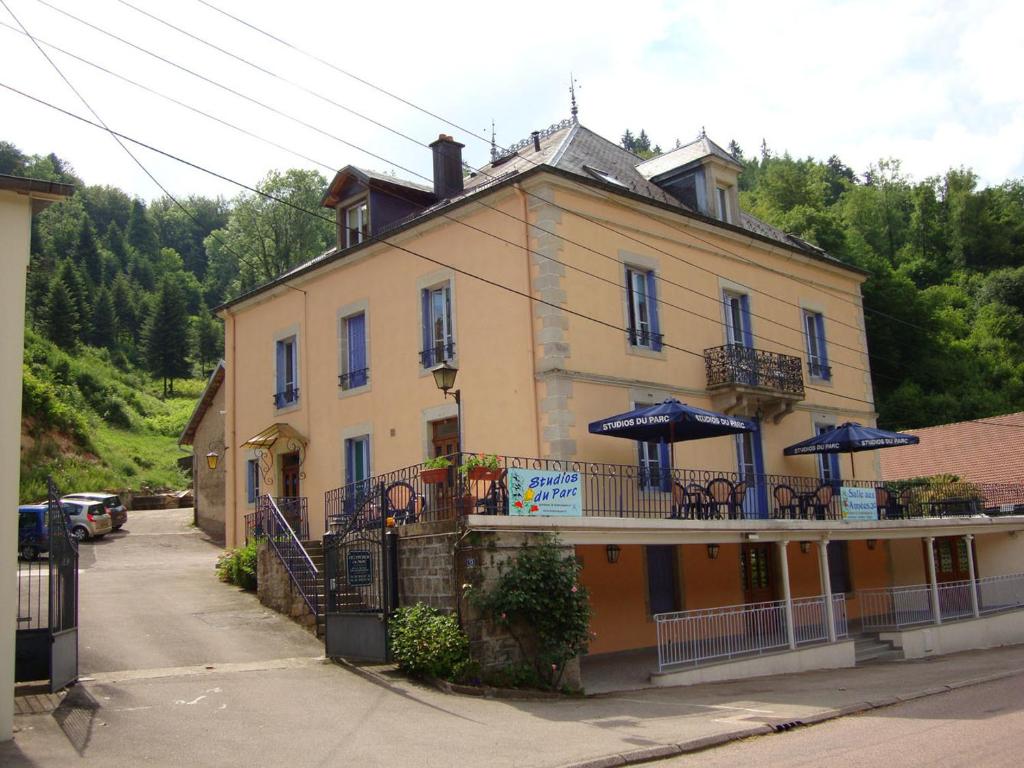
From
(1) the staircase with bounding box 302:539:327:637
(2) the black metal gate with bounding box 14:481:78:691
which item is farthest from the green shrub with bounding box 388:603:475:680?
(2) the black metal gate with bounding box 14:481:78:691

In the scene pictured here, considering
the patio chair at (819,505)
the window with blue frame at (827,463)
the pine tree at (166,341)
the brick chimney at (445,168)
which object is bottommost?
the patio chair at (819,505)

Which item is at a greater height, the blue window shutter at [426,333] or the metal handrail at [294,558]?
the blue window shutter at [426,333]

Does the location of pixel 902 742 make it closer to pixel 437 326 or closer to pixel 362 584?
pixel 362 584

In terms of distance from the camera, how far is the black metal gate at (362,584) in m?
13.1

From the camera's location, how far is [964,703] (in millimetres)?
12125

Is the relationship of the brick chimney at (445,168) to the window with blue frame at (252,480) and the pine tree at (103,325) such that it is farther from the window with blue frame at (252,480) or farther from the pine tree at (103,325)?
the pine tree at (103,325)

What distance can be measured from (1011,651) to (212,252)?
6897 cm

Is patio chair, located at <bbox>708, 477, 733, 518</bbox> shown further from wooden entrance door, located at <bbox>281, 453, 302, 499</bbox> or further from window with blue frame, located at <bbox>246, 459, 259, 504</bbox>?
window with blue frame, located at <bbox>246, 459, 259, 504</bbox>

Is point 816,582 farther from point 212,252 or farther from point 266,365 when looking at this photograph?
point 212,252

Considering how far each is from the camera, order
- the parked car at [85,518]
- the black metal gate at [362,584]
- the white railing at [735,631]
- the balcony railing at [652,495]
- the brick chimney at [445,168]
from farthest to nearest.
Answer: the parked car at [85,518] → the brick chimney at [445,168] → the white railing at [735,631] → the balcony railing at [652,495] → the black metal gate at [362,584]

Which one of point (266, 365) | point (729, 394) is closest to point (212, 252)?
point (266, 365)

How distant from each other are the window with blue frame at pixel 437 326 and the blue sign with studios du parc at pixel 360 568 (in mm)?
5553

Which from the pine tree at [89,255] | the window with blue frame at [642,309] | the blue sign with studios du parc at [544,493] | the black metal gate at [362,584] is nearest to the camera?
the blue sign with studios du parc at [544,493]

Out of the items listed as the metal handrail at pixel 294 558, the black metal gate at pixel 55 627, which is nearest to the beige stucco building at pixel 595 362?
the metal handrail at pixel 294 558
